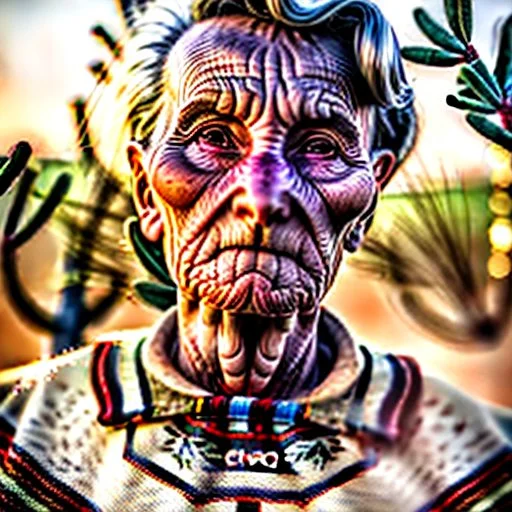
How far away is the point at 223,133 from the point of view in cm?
134

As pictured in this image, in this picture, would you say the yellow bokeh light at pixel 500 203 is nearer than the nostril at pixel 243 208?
No

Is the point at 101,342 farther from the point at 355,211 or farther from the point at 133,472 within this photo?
the point at 355,211

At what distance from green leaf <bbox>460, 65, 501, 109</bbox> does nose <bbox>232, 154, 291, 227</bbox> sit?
28 centimetres

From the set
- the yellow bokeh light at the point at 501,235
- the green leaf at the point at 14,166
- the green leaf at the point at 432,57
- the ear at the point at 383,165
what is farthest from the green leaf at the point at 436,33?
the green leaf at the point at 14,166

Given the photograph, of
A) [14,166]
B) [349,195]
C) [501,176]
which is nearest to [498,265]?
[501,176]

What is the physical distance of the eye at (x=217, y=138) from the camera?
1.34 metres

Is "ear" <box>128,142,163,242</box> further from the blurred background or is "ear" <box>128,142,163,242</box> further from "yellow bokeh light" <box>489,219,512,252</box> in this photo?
"yellow bokeh light" <box>489,219,512,252</box>

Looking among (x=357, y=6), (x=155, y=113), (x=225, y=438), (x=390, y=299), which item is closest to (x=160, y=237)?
(x=155, y=113)

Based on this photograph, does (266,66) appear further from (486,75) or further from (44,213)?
(44,213)

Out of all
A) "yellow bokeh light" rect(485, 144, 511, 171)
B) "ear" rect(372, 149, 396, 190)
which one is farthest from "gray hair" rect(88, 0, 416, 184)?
"yellow bokeh light" rect(485, 144, 511, 171)

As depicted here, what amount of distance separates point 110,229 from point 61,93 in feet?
0.64

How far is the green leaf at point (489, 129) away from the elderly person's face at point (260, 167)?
6.2 inches

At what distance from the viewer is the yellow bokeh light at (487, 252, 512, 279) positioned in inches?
70.5

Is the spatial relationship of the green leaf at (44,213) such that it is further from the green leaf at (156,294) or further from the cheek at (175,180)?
the cheek at (175,180)
